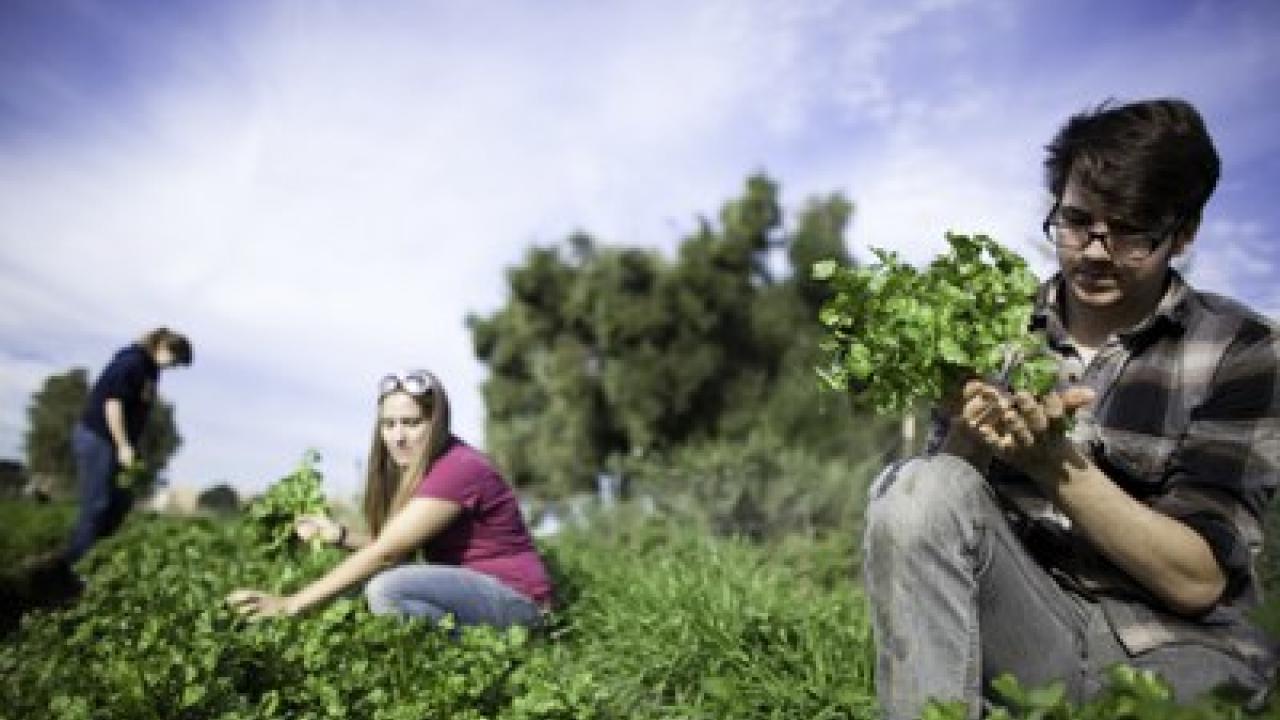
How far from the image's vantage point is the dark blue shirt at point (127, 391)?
798 cm

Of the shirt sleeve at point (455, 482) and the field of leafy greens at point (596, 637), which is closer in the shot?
the field of leafy greens at point (596, 637)

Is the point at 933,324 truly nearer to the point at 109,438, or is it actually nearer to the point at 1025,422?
the point at 1025,422

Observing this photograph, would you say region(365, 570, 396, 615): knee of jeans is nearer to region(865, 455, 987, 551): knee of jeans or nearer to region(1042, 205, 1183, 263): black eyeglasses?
region(865, 455, 987, 551): knee of jeans

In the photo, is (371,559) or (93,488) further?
(93,488)

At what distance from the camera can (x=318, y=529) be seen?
485 cm

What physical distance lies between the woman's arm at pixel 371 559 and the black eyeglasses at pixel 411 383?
0.54m

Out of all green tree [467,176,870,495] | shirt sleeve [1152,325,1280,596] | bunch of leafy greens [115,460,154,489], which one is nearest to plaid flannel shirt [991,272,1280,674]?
shirt sleeve [1152,325,1280,596]

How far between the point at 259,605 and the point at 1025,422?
3.03m

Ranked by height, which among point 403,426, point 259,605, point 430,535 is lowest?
point 259,605

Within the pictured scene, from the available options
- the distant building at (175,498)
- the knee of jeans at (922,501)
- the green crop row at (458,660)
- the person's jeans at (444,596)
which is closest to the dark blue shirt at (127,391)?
the green crop row at (458,660)

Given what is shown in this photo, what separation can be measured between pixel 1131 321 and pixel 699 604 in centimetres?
247

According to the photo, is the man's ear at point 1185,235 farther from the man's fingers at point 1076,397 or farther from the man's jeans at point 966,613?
the man's jeans at point 966,613

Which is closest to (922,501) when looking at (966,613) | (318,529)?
(966,613)

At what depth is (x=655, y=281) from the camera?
2127 cm
